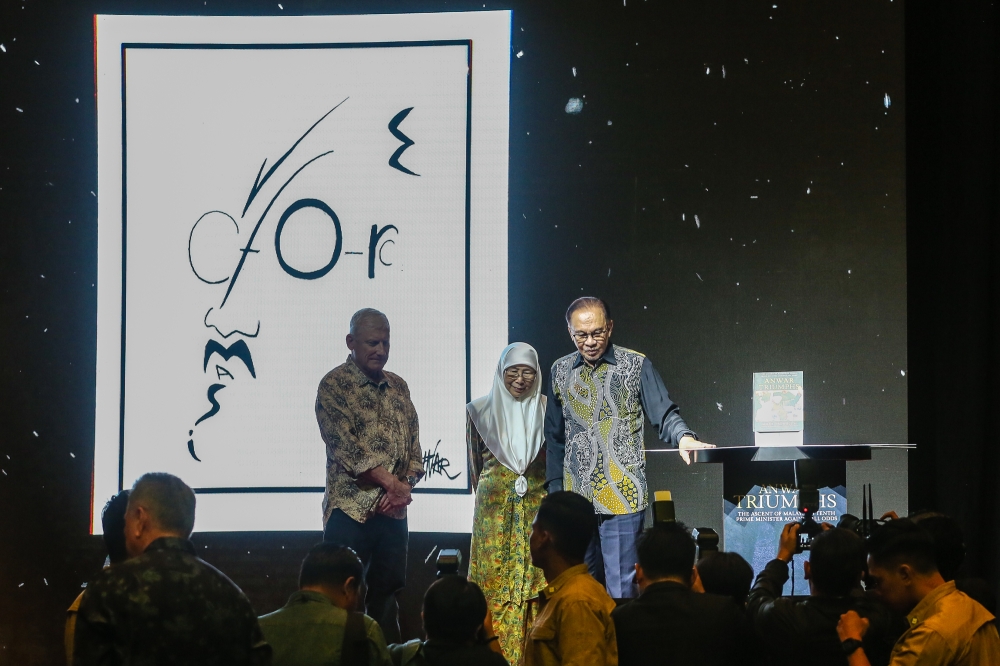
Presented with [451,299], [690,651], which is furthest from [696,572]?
[451,299]

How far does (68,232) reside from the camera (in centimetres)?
502

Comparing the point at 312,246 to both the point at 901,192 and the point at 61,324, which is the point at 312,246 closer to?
the point at 61,324

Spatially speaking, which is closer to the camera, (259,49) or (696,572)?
(696,572)

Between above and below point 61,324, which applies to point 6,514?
below

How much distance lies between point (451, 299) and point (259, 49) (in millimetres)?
1504

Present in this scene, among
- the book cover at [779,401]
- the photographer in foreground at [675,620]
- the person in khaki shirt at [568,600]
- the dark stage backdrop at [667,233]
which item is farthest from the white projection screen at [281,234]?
the photographer in foreground at [675,620]

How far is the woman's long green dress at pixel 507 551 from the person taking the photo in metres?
4.25

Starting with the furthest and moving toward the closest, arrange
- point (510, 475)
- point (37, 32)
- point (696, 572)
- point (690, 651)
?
point (37, 32), point (510, 475), point (696, 572), point (690, 651)

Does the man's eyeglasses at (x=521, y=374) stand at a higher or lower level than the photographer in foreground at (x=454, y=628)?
higher

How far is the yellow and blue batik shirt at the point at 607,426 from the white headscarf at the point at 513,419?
131mm

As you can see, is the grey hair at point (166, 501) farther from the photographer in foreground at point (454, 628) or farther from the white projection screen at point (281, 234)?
the white projection screen at point (281, 234)

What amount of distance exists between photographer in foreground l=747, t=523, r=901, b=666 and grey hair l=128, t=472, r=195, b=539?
4.14 feet
